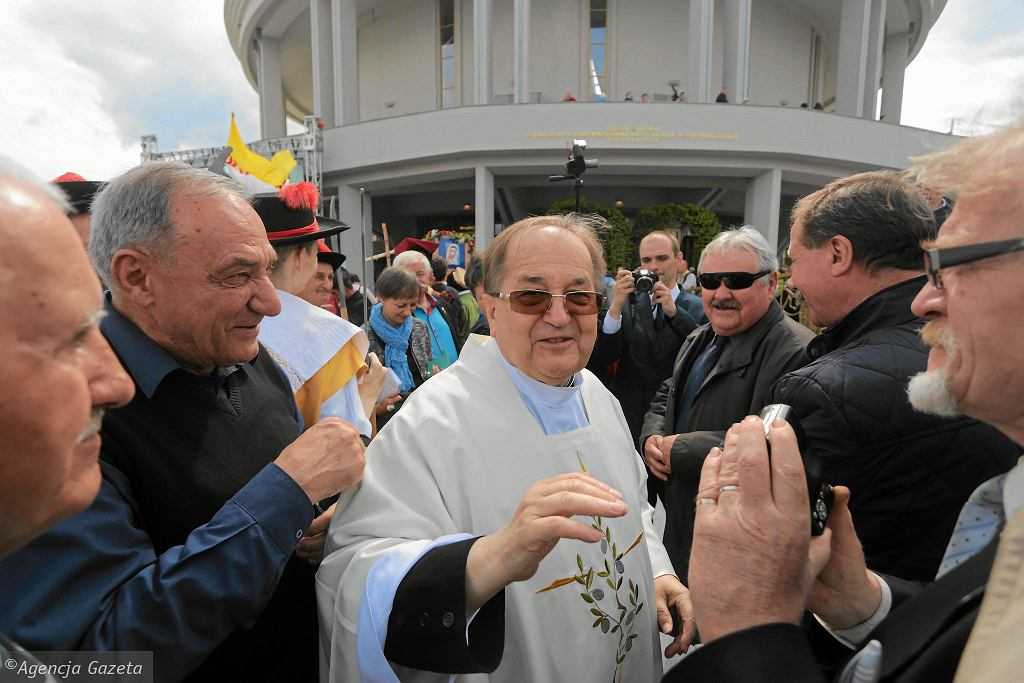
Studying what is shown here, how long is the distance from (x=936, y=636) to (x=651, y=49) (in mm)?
23453

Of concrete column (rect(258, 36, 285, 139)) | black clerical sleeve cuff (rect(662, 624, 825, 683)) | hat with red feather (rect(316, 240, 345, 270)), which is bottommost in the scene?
black clerical sleeve cuff (rect(662, 624, 825, 683))

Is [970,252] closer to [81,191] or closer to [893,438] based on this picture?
[893,438]

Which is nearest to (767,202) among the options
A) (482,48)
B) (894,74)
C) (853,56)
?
(853,56)

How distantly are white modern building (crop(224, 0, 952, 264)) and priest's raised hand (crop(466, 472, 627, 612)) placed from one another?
686 inches

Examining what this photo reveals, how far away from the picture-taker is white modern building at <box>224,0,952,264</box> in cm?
1811

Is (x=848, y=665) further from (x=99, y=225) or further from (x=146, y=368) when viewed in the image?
(x=99, y=225)

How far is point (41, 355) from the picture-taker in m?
0.72

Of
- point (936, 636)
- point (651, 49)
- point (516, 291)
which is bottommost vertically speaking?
point (936, 636)

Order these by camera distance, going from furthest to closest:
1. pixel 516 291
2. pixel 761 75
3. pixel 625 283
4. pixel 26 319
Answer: pixel 761 75, pixel 625 283, pixel 516 291, pixel 26 319

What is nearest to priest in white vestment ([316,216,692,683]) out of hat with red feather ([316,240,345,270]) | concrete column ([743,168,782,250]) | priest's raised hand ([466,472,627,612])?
priest's raised hand ([466,472,627,612])

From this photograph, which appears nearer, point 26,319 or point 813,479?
point 26,319

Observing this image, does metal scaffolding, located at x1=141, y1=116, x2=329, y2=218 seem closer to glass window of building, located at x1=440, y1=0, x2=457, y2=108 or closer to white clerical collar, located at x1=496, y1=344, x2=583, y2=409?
glass window of building, located at x1=440, y1=0, x2=457, y2=108

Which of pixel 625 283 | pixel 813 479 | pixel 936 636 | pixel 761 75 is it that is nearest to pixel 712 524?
pixel 813 479

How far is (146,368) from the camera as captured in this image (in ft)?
4.47
